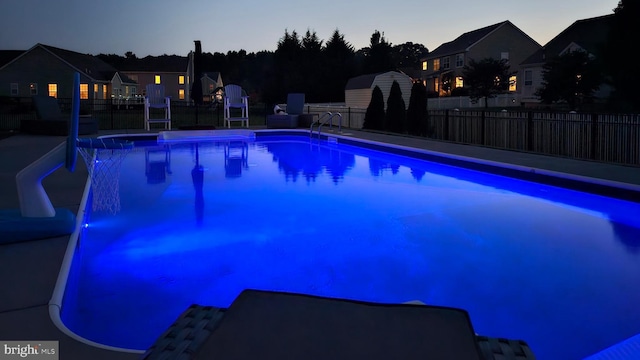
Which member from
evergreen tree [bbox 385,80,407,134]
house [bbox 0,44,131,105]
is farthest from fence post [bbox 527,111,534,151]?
house [bbox 0,44,131,105]

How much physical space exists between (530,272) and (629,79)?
1530cm

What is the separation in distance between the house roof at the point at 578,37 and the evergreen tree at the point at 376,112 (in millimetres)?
13918

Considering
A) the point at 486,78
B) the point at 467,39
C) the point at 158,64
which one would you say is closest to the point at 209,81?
the point at 158,64

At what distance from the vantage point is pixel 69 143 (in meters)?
3.69

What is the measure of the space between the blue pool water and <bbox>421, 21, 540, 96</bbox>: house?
95.3 feet

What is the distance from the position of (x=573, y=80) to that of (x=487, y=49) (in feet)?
48.1

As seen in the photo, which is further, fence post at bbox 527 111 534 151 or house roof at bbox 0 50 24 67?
house roof at bbox 0 50 24 67

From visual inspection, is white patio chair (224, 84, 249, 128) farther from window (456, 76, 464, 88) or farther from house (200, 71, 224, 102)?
house (200, 71, 224, 102)

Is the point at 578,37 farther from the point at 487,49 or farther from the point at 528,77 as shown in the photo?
the point at 487,49

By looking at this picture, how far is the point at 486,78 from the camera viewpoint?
1117 inches

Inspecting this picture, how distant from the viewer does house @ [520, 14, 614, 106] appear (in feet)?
83.7

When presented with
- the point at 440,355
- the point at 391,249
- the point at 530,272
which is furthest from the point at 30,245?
the point at 530,272

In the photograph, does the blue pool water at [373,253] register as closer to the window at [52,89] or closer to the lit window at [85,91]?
the lit window at [85,91]

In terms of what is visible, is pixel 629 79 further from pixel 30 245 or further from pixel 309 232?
pixel 30 245
